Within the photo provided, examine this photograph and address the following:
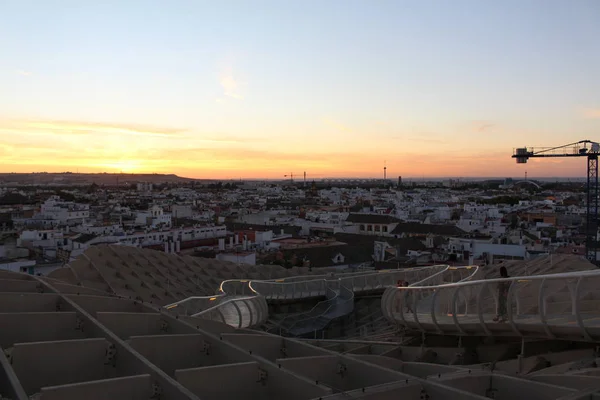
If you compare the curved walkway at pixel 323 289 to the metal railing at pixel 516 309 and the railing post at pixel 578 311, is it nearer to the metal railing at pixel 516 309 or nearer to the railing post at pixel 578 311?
the metal railing at pixel 516 309

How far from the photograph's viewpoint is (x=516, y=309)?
300 inches

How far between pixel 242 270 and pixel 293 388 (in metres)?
15.3

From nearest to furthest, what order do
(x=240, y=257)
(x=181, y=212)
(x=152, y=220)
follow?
1. (x=240, y=257)
2. (x=152, y=220)
3. (x=181, y=212)

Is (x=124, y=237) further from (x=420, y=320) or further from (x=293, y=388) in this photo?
(x=293, y=388)

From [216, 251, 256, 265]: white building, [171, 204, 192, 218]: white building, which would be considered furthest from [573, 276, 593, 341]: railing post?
[171, 204, 192, 218]: white building

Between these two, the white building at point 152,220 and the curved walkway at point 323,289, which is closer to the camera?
the curved walkway at point 323,289

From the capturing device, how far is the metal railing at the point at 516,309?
632 cm

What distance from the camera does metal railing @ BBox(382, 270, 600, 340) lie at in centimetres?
632

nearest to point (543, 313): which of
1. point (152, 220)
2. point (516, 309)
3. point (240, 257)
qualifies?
point (516, 309)

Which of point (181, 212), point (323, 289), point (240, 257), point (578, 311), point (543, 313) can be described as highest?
point (578, 311)

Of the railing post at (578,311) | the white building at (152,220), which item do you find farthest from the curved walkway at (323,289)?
the white building at (152,220)

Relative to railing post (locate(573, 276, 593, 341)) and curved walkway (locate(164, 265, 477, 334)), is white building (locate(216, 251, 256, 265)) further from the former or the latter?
railing post (locate(573, 276, 593, 341))

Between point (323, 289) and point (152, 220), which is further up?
point (323, 289)

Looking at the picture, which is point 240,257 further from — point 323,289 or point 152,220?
point 152,220
